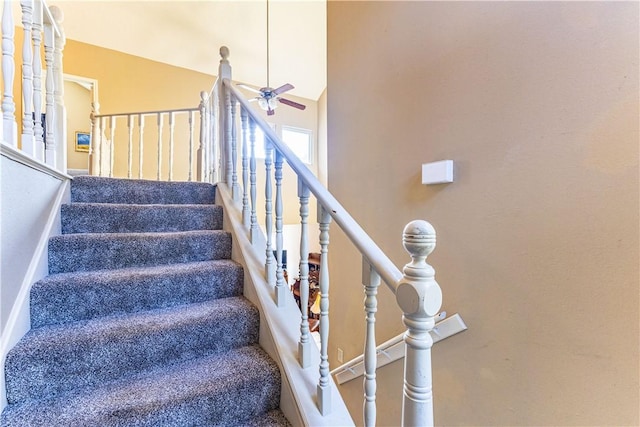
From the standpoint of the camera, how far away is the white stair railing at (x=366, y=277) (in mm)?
688

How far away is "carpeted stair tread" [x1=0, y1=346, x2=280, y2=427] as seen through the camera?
3.01 feet

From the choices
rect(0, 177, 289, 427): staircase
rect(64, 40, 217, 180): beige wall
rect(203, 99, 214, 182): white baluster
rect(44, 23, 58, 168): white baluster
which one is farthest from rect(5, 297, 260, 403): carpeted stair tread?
rect(64, 40, 217, 180): beige wall

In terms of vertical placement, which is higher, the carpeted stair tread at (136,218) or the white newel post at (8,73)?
the white newel post at (8,73)

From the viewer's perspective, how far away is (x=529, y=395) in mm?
1299

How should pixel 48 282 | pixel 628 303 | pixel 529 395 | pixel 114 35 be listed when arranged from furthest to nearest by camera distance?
1. pixel 114 35
2. pixel 529 395
3. pixel 48 282
4. pixel 628 303

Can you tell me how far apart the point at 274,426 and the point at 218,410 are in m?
0.20

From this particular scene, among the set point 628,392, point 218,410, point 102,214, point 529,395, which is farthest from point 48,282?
point 628,392

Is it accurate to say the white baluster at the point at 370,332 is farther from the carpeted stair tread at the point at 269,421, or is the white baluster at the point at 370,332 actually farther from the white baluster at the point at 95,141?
the white baluster at the point at 95,141

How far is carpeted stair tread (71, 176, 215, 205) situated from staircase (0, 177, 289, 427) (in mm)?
16

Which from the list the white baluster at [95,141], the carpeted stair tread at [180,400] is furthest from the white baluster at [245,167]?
the white baluster at [95,141]

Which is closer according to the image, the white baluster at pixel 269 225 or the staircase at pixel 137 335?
the staircase at pixel 137 335

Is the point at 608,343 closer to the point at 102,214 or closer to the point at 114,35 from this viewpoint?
the point at 102,214

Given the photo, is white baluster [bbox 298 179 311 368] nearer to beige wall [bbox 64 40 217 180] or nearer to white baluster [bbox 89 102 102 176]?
white baluster [bbox 89 102 102 176]

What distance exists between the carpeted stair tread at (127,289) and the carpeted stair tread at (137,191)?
0.61 meters
